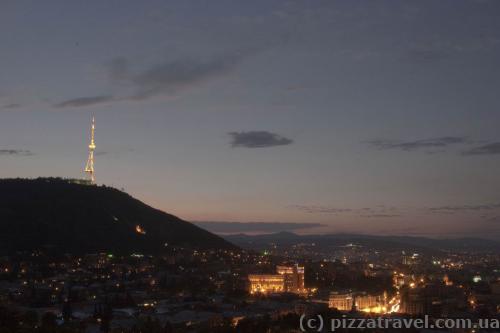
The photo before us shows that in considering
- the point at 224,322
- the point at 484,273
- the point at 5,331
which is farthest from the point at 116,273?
the point at 484,273

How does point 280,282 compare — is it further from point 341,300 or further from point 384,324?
point 384,324

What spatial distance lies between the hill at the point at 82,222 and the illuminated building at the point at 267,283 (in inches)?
802

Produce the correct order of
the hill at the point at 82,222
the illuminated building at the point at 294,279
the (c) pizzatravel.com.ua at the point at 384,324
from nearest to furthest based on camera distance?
the (c) pizzatravel.com.ua at the point at 384,324, the illuminated building at the point at 294,279, the hill at the point at 82,222

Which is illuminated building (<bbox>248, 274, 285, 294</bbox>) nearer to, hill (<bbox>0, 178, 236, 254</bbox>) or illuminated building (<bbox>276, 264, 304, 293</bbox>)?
illuminated building (<bbox>276, 264, 304, 293</bbox>)

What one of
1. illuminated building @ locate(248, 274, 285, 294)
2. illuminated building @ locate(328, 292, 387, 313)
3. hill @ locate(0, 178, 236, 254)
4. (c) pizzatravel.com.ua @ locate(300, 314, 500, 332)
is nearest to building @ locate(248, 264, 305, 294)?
illuminated building @ locate(248, 274, 285, 294)

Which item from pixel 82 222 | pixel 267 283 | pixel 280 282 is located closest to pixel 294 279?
pixel 280 282

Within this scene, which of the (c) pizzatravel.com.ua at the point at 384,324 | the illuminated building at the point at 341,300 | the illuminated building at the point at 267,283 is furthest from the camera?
the illuminated building at the point at 267,283

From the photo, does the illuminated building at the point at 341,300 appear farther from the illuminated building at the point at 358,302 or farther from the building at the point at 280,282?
the building at the point at 280,282

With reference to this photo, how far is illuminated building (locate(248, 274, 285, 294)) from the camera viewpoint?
277 feet

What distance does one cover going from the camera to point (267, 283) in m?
87.4

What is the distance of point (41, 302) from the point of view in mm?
58281

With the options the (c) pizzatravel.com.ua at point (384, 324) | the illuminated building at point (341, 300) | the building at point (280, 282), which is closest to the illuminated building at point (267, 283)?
the building at point (280, 282)

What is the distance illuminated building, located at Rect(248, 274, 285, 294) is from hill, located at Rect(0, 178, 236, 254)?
66.8ft

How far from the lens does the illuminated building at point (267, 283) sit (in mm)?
84438
